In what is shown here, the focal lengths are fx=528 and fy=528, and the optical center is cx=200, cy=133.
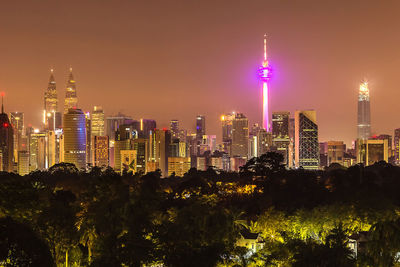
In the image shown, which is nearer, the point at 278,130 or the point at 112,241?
the point at 112,241

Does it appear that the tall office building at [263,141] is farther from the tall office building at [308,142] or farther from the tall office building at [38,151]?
the tall office building at [38,151]

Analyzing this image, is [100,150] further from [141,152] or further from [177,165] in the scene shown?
[177,165]

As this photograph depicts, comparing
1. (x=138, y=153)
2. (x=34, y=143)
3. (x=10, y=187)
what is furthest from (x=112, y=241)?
(x=34, y=143)

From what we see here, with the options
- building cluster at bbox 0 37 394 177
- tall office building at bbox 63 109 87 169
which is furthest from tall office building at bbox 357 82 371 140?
tall office building at bbox 63 109 87 169

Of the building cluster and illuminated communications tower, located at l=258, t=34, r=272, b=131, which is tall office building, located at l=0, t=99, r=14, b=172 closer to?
the building cluster

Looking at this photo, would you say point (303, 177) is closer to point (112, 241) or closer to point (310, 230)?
point (310, 230)

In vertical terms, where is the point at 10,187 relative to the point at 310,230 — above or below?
above
